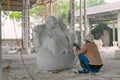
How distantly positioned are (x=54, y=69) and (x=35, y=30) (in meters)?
1.18

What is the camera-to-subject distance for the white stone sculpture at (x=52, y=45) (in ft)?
26.5

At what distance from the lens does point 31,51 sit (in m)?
17.1

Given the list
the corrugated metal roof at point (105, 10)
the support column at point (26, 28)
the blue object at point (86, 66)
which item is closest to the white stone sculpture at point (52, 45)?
the blue object at point (86, 66)

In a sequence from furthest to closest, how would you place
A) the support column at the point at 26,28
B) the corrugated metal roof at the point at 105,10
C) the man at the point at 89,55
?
1. the corrugated metal roof at the point at 105,10
2. the support column at the point at 26,28
3. the man at the point at 89,55

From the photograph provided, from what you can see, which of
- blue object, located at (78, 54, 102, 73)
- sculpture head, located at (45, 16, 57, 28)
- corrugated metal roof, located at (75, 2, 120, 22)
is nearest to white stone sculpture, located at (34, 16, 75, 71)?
sculpture head, located at (45, 16, 57, 28)

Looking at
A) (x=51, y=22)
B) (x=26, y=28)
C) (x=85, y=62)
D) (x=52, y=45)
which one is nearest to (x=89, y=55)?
(x=85, y=62)

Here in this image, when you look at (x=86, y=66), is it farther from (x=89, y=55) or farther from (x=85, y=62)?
(x=89, y=55)

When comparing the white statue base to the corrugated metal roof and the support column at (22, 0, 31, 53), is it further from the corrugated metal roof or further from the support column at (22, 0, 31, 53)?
the corrugated metal roof

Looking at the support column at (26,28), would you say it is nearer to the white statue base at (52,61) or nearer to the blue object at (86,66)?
the white statue base at (52,61)

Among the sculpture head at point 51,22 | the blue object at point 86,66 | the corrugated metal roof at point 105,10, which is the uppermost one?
the corrugated metal roof at point 105,10

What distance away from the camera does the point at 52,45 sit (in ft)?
26.3

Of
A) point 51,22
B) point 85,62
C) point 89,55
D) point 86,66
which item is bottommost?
point 86,66

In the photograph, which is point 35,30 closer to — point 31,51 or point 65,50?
point 65,50

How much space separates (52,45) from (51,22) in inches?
25.7
